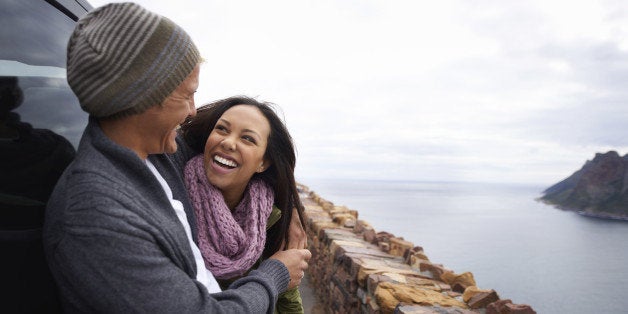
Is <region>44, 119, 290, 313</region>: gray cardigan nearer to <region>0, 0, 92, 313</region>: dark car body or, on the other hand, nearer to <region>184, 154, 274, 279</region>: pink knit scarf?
<region>0, 0, 92, 313</region>: dark car body

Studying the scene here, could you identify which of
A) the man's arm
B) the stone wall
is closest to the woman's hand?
the stone wall

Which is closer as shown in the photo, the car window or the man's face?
the car window

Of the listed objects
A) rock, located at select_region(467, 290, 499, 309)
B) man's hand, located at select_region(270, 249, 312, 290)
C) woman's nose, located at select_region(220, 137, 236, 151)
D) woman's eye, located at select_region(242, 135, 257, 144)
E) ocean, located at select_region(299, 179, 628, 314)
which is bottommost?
ocean, located at select_region(299, 179, 628, 314)

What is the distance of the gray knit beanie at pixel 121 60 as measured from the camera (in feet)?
3.25

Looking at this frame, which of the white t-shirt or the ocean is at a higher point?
the white t-shirt

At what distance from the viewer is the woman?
Result: 177 cm

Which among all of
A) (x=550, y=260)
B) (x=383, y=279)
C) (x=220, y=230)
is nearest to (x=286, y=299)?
(x=220, y=230)

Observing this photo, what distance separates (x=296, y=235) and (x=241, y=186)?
39 centimetres

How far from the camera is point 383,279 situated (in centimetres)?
313

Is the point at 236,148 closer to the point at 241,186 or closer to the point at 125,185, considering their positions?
the point at 241,186

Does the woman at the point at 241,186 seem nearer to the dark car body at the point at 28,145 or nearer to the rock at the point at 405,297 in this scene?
the dark car body at the point at 28,145

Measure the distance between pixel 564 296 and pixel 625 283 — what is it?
2.74 metres

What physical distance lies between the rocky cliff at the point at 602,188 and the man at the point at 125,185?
25.4 metres

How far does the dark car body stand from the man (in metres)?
0.05
